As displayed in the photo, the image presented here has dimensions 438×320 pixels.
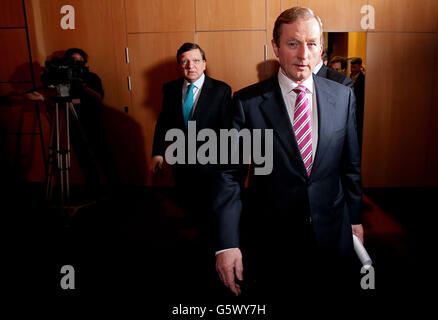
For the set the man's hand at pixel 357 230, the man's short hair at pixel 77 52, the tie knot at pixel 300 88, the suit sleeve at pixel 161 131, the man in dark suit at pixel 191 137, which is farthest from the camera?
the man's short hair at pixel 77 52

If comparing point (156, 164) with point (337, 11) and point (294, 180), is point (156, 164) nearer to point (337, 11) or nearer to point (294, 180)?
point (294, 180)

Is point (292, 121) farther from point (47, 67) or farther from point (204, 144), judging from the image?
point (47, 67)

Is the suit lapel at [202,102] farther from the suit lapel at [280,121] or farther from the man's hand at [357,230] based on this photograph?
the man's hand at [357,230]

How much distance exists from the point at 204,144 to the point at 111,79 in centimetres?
203

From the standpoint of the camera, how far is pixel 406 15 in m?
3.41

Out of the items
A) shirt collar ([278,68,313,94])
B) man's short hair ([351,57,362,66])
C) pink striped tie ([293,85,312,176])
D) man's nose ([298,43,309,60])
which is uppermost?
man's short hair ([351,57,362,66])

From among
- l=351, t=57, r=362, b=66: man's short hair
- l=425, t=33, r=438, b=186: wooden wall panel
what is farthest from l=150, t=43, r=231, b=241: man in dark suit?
l=425, t=33, r=438, b=186: wooden wall panel

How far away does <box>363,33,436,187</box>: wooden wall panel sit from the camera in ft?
11.4

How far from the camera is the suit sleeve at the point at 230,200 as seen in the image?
1035mm

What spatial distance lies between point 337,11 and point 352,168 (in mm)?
2907

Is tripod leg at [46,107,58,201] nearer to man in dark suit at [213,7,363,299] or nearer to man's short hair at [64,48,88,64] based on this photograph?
man's short hair at [64,48,88,64]

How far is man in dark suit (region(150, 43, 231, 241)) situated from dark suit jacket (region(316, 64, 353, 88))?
758 mm

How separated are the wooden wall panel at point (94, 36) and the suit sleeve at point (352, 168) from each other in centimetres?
314

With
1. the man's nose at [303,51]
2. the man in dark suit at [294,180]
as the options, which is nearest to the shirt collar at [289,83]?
the man in dark suit at [294,180]
